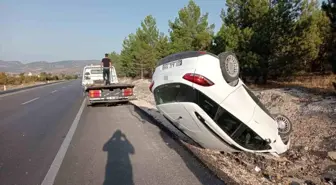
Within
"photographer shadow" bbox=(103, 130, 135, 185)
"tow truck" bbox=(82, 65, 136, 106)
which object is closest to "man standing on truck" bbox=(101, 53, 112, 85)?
"tow truck" bbox=(82, 65, 136, 106)

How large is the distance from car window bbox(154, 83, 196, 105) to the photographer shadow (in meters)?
1.29

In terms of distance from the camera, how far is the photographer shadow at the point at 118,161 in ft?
14.2

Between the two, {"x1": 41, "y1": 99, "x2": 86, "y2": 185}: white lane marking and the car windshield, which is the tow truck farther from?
the car windshield

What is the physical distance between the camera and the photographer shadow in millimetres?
4336

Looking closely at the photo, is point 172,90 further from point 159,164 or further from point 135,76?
point 135,76

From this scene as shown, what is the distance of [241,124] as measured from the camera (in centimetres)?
516

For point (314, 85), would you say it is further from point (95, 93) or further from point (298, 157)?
point (95, 93)

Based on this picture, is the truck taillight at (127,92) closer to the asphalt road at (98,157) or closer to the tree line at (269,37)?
the asphalt road at (98,157)

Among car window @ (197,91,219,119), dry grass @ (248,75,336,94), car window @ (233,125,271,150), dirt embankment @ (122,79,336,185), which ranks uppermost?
car window @ (197,91,219,119)

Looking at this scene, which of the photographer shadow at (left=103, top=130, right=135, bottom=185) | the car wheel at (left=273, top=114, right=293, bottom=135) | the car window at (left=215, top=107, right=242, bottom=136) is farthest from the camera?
the car wheel at (left=273, top=114, right=293, bottom=135)

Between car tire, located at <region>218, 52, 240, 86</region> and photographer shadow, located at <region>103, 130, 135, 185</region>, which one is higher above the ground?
car tire, located at <region>218, 52, 240, 86</region>

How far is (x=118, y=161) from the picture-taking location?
5.24 m

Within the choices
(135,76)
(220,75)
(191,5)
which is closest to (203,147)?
(220,75)

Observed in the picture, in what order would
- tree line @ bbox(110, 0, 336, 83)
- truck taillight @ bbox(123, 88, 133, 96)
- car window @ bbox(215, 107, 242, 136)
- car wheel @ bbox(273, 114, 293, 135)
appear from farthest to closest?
tree line @ bbox(110, 0, 336, 83) → truck taillight @ bbox(123, 88, 133, 96) → car wheel @ bbox(273, 114, 293, 135) → car window @ bbox(215, 107, 242, 136)
